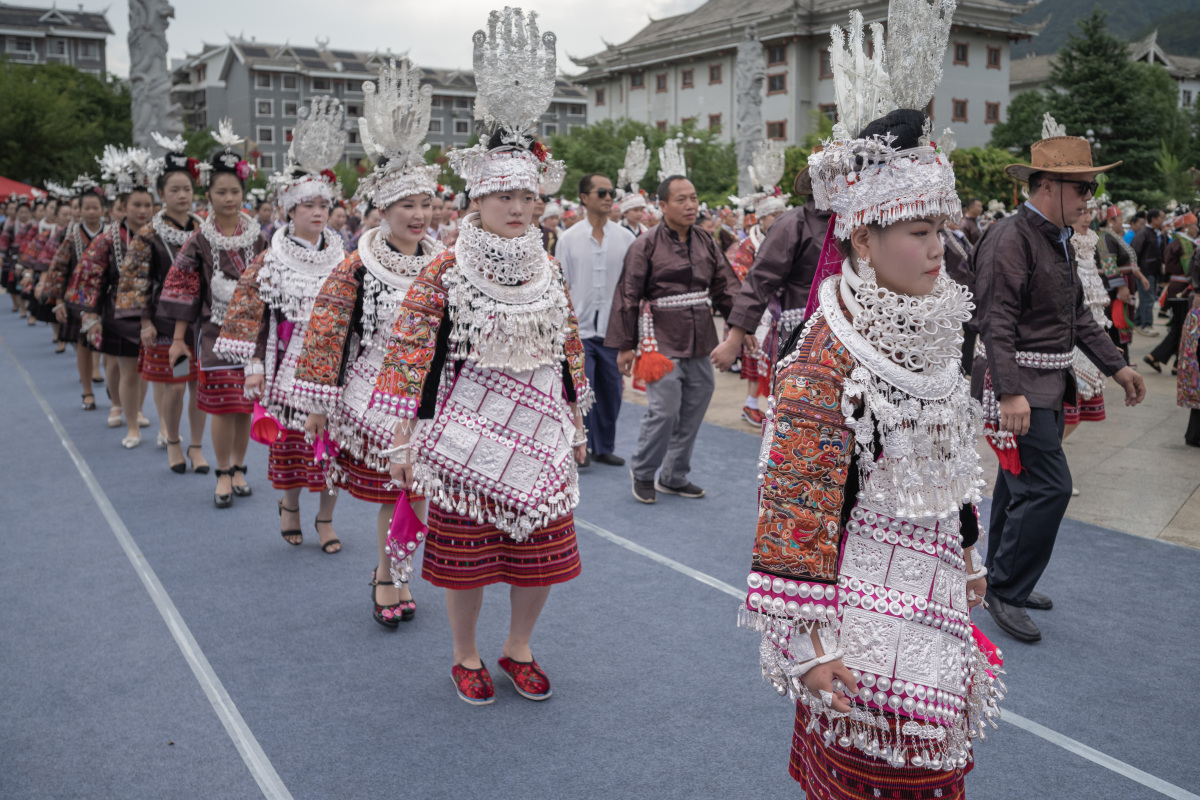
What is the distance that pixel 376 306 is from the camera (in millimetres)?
4062

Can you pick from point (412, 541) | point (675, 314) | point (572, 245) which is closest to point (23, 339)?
point (572, 245)

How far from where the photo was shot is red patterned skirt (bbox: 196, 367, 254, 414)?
593 centimetres

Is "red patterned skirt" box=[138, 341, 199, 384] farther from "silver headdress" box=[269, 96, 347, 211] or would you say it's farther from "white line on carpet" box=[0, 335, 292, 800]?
"silver headdress" box=[269, 96, 347, 211]

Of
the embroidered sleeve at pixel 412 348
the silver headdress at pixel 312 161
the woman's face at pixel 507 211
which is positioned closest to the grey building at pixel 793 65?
the silver headdress at pixel 312 161

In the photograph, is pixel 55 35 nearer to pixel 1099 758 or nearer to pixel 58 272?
pixel 58 272

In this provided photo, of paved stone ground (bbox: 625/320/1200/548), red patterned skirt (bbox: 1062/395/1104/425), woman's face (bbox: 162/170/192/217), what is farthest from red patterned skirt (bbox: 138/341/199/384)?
red patterned skirt (bbox: 1062/395/1104/425)

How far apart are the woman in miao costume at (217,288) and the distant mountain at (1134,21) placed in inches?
4485

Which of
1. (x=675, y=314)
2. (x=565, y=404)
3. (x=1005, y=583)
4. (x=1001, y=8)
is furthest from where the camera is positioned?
(x=1001, y=8)

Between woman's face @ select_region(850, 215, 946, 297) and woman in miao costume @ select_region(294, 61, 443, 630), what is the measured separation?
2363 millimetres

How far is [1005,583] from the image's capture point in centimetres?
401

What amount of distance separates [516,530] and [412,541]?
0.59 meters

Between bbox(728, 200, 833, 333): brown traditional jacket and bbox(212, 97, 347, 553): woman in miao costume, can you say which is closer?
bbox(212, 97, 347, 553): woman in miao costume

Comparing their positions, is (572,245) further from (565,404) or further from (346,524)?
(565,404)

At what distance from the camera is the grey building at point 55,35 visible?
7356 cm
